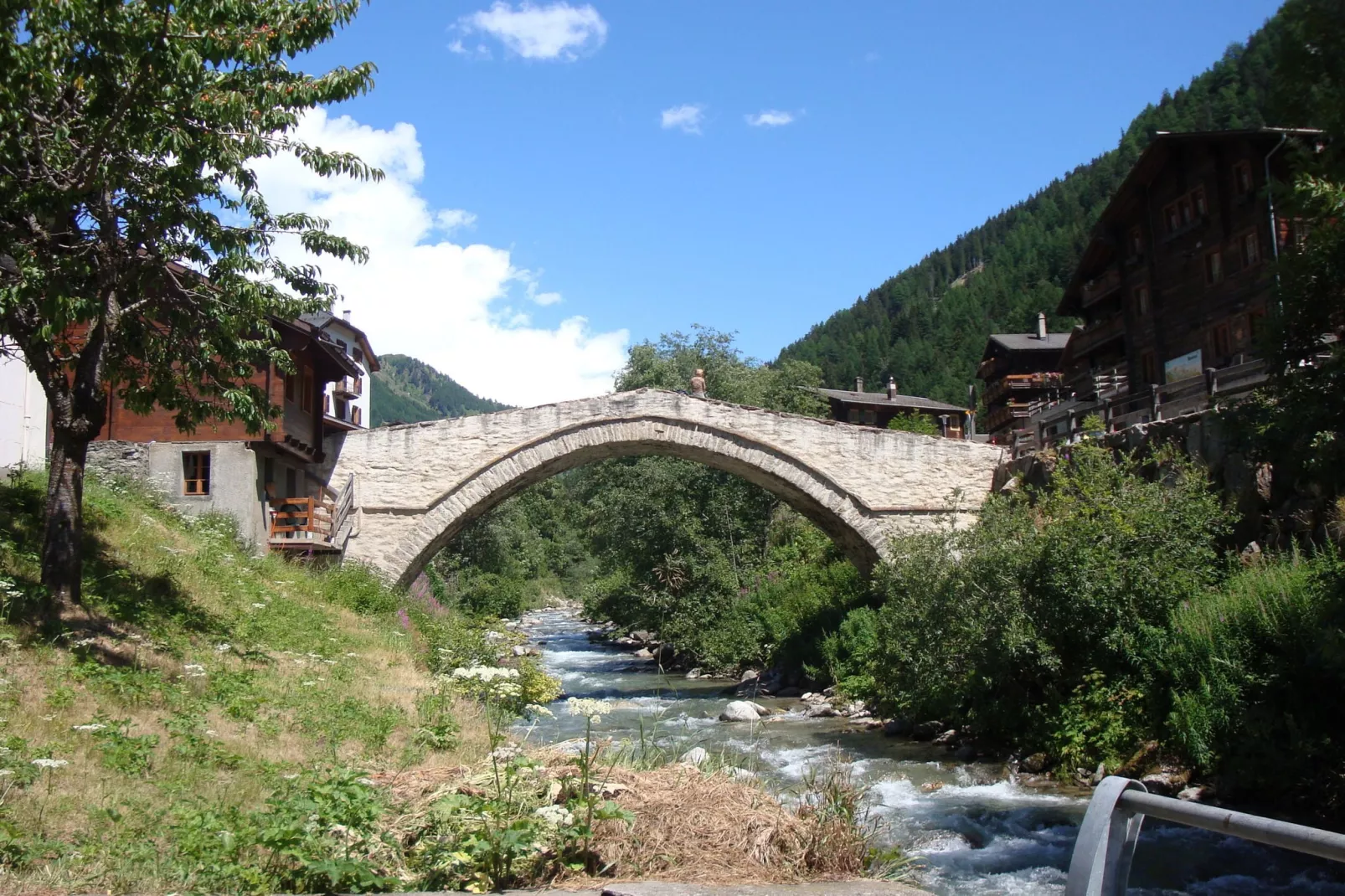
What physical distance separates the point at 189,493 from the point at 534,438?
4.98 metres

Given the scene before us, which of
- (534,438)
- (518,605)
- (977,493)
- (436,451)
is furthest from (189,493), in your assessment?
(518,605)

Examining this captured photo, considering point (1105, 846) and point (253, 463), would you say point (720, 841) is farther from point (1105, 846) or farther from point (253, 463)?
point (253, 463)

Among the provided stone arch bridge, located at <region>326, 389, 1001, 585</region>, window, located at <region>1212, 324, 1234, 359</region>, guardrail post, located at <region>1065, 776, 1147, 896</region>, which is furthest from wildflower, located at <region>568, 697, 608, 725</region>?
window, located at <region>1212, 324, 1234, 359</region>

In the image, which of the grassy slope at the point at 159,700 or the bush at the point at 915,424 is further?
the bush at the point at 915,424

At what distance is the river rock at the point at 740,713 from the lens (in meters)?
15.0

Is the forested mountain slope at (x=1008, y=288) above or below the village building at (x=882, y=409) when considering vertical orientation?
above

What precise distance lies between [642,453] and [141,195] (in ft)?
36.1

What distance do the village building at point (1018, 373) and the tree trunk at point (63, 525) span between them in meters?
30.9

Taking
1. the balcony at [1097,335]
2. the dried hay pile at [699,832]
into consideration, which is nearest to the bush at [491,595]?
the balcony at [1097,335]

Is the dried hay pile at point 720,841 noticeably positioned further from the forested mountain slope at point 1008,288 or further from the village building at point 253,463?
the forested mountain slope at point 1008,288

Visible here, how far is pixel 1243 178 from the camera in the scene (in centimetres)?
1875

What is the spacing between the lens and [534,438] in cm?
1616

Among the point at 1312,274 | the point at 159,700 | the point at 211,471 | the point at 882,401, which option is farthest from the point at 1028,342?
the point at 159,700

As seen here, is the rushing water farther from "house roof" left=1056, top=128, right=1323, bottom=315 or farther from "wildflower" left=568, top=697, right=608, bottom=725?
"house roof" left=1056, top=128, right=1323, bottom=315
